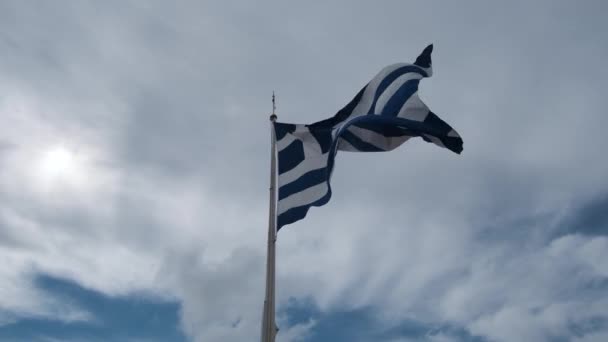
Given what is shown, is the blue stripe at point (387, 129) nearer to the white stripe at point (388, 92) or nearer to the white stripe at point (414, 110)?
the white stripe at point (414, 110)

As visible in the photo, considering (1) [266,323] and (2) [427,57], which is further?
(2) [427,57]

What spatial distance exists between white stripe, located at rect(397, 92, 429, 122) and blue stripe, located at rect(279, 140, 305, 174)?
3828 mm

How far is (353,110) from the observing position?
66.2 feet

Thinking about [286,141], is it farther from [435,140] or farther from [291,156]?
[435,140]

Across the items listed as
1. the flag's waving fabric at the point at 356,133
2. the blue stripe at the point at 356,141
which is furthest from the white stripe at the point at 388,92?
the blue stripe at the point at 356,141

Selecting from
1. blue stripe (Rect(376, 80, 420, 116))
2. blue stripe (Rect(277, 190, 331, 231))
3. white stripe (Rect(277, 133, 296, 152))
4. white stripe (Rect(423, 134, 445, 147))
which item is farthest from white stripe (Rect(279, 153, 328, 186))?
white stripe (Rect(423, 134, 445, 147))

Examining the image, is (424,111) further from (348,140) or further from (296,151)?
(296,151)

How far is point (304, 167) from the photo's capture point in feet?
60.0

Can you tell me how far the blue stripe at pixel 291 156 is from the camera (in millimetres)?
18281

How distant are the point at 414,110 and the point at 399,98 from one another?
A: 73cm

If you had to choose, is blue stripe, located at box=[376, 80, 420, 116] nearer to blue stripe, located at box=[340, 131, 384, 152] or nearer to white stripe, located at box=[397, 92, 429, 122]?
white stripe, located at box=[397, 92, 429, 122]

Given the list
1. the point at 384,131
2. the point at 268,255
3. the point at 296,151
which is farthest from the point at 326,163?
the point at 268,255

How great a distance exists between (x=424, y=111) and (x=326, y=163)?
13.7 feet

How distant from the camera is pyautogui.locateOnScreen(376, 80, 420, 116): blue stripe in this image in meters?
19.6
